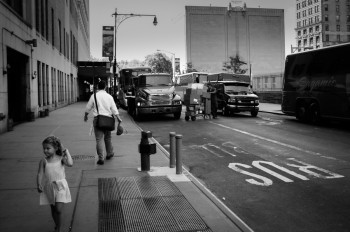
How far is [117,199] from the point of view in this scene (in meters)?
6.18

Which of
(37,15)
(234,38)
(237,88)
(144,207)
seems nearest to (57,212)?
(144,207)

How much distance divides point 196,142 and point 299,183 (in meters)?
5.71

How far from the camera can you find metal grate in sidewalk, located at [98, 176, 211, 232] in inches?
197

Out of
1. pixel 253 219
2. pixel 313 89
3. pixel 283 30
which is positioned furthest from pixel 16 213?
pixel 283 30

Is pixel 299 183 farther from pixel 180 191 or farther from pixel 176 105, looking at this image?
pixel 176 105

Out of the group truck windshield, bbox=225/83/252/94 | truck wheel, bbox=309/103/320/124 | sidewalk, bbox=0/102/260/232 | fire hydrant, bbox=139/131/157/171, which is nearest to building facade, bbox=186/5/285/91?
truck windshield, bbox=225/83/252/94

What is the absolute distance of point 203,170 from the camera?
862 cm

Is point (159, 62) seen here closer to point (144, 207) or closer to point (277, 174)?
point (277, 174)

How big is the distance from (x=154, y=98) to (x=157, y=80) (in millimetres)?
1834

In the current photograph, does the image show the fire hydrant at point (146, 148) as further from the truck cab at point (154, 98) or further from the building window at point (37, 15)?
the building window at point (37, 15)

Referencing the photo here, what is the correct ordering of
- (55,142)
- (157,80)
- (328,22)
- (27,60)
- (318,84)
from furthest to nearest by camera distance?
1. (328,22)
2. (157,80)
3. (27,60)
4. (318,84)
5. (55,142)

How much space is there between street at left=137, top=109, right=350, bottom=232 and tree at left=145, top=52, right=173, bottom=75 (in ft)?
348

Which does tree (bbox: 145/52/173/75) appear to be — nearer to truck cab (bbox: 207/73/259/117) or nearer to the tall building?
the tall building

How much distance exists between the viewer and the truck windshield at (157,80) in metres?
22.0
